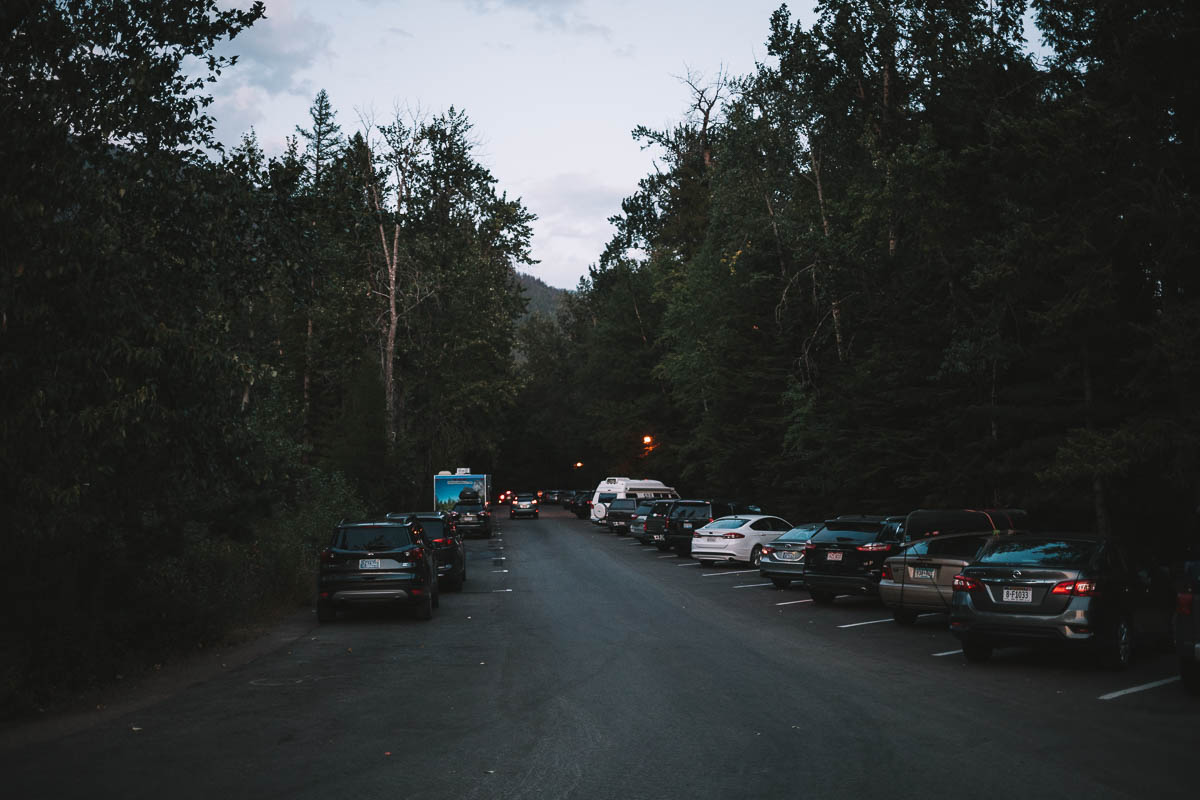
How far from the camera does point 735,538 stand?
95.1ft

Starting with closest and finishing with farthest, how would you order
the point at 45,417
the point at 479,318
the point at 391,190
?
the point at 45,417 < the point at 391,190 < the point at 479,318

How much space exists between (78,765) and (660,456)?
61.6 metres

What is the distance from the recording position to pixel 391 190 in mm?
45125

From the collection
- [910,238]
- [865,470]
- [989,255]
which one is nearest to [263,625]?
[989,255]

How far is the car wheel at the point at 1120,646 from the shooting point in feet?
37.8

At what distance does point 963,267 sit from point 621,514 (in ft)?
79.3

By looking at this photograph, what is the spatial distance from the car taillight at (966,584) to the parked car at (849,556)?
21.2ft

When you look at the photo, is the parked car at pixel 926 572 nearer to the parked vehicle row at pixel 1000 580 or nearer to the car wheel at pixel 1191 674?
the parked vehicle row at pixel 1000 580

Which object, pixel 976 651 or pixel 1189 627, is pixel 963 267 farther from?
pixel 1189 627

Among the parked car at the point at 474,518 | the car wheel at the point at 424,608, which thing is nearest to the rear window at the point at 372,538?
the car wheel at the point at 424,608

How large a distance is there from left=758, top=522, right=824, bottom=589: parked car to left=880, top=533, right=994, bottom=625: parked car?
5.57 m

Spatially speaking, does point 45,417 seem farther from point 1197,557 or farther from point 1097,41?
point 1097,41

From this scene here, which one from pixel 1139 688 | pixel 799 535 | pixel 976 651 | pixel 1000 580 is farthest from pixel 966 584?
pixel 799 535

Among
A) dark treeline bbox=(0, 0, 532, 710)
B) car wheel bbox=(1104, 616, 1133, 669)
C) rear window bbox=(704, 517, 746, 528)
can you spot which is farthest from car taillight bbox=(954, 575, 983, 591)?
rear window bbox=(704, 517, 746, 528)
